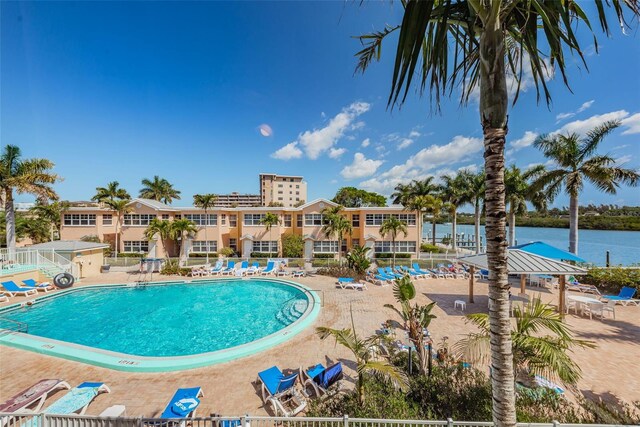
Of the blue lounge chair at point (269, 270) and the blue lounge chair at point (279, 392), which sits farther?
the blue lounge chair at point (269, 270)

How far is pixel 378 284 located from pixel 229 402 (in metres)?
13.4

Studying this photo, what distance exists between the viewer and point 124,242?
27.9 meters

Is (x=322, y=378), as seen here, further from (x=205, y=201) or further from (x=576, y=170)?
(x=205, y=201)

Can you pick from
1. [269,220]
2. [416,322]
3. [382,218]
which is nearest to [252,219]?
[269,220]

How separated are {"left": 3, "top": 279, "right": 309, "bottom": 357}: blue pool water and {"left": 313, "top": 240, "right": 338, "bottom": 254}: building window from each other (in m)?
10.5

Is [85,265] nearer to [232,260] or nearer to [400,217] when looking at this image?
[232,260]

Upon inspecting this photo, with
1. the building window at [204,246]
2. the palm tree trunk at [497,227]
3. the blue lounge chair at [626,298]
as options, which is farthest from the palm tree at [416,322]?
the building window at [204,246]

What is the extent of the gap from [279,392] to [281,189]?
9988 centimetres

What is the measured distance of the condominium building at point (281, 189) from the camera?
10194cm

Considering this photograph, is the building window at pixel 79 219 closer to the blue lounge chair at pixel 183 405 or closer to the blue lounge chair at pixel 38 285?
the blue lounge chair at pixel 38 285

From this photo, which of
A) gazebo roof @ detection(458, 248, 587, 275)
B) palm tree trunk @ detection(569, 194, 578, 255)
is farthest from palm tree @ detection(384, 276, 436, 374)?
palm tree trunk @ detection(569, 194, 578, 255)

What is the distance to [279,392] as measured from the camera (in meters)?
6.08

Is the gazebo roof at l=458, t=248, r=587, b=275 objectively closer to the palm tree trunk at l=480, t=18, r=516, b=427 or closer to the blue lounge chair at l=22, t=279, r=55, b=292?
the palm tree trunk at l=480, t=18, r=516, b=427

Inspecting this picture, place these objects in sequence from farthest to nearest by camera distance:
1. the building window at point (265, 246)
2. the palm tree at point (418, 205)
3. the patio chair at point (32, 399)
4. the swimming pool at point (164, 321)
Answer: the building window at point (265, 246) → the palm tree at point (418, 205) → the swimming pool at point (164, 321) → the patio chair at point (32, 399)
